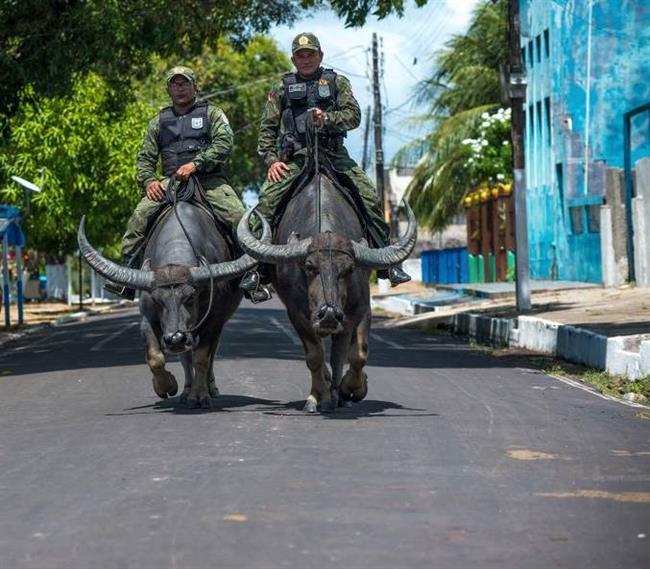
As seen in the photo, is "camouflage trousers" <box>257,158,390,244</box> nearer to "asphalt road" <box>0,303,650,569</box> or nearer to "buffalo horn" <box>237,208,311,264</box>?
"buffalo horn" <box>237,208,311,264</box>

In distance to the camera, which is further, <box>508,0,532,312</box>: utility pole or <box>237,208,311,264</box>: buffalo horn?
<box>508,0,532,312</box>: utility pole

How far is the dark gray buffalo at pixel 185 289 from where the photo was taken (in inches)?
519

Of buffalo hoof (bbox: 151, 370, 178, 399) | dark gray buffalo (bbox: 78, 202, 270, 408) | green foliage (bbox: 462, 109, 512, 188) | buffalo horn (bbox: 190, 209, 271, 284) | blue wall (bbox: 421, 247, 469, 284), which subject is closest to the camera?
dark gray buffalo (bbox: 78, 202, 270, 408)

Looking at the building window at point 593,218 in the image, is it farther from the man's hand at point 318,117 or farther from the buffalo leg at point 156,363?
the buffalo leg at point 156,363

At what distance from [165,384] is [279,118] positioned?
8.60 feet

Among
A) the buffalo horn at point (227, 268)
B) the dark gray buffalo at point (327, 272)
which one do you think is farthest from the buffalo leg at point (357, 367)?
the buffalo horn at point (227, 268)

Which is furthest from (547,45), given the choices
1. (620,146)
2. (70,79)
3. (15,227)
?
(70,79)

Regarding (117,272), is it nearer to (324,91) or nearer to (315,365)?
(315,365)

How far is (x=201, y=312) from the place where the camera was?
1366 cm

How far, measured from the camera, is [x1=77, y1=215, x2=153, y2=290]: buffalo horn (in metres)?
13.4

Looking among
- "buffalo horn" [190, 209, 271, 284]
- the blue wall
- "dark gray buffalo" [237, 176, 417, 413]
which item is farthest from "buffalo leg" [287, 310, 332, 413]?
the blue wall

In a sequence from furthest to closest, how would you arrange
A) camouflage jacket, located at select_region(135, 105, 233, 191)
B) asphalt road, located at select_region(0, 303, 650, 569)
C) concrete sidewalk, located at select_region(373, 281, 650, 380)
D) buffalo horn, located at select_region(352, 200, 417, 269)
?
concrete sidewalk, located at select_region(373, 281, 650, 380)
camouflage jacket, located at select_region(135, 105, 233, 191)
buffalo horn, located at select_region(352, 200, 417, 269)
asphalt road, located at select_region(0, 303, 650, 569)

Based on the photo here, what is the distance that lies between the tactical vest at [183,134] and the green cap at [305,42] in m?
1.24

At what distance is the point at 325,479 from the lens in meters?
9.31
